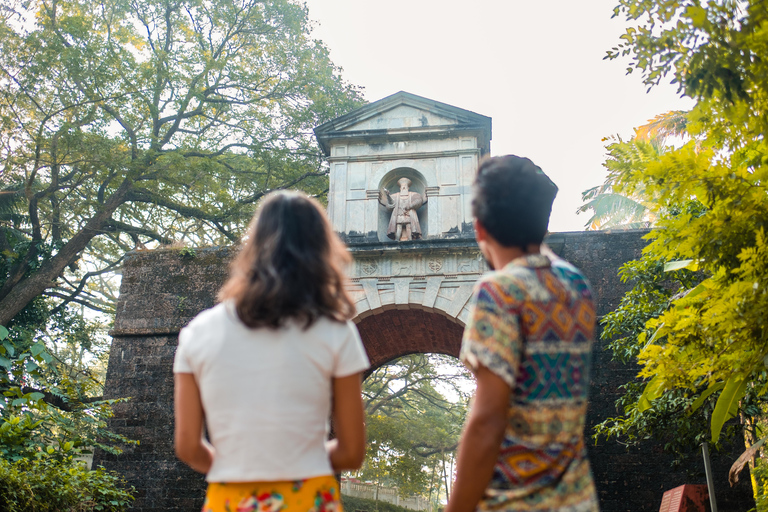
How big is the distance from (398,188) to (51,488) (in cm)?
605

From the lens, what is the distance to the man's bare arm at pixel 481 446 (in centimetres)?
150

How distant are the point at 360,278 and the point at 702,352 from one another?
18.9 feet

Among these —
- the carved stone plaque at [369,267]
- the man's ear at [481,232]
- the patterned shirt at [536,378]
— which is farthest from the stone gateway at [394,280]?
the patterned shirt at [536,378]

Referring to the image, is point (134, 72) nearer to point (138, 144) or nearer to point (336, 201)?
point (138, 144)

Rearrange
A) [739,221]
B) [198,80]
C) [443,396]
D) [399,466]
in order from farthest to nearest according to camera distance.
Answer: [443,396], [399,466], [198,80], [739,221]

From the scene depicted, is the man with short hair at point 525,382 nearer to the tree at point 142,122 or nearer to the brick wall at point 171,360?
the brick wall at point 171,360

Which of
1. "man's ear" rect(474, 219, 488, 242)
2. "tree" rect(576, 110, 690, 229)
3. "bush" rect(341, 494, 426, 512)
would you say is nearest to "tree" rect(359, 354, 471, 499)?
"bush" rect(341, 494, 426, 512)

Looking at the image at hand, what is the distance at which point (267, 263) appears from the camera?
1.57 m

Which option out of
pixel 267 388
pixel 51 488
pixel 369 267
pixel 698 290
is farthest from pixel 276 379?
pixel 369 267

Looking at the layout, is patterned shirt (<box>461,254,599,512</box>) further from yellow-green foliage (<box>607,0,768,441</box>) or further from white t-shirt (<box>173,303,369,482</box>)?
yellow-green foliage (<box>607,0,768,441</box>)

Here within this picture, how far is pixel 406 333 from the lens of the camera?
10.3 metres

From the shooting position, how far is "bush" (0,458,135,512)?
5043 mm

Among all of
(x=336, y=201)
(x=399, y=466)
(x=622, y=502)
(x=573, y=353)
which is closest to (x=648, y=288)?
(x=622, y=502)

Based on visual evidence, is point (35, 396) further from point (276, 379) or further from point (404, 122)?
point (404, 122)
